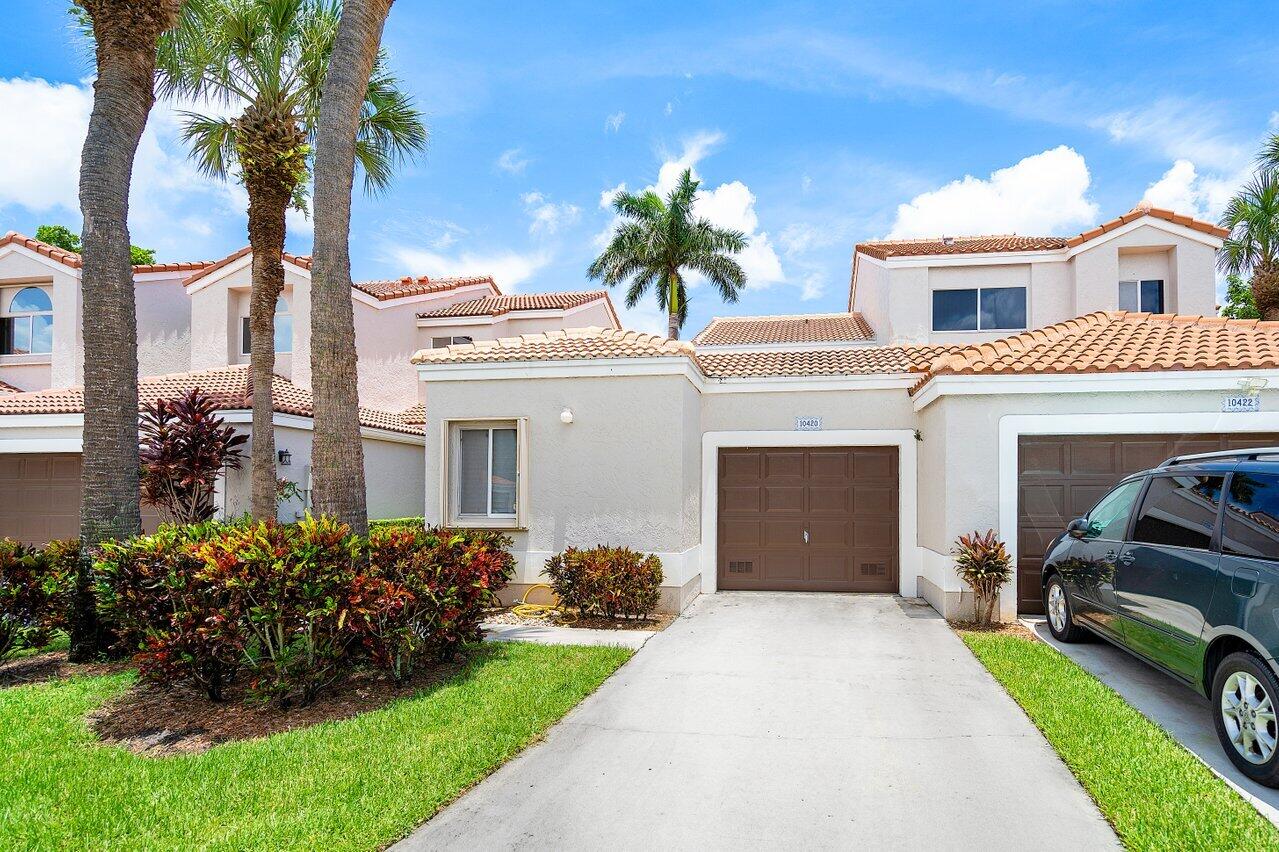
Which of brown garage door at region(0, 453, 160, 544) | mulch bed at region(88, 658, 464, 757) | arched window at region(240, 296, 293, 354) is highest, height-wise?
arched window at region(240, 296, 293, 354)

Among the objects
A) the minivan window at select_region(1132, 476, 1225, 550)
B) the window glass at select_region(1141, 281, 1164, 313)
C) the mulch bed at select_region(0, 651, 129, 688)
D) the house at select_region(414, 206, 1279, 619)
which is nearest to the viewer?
the minivan window at select_region(1132, 476, 1225, 550)

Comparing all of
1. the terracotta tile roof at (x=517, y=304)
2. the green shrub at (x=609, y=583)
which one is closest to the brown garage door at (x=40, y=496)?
the terracotta tile roof at (x=517, y=304)

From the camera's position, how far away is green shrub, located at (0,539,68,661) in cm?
712

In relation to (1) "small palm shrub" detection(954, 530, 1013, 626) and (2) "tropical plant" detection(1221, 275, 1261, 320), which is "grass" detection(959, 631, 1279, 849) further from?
(2) "tropical plant" detection(1221, 275, 1261, 320)

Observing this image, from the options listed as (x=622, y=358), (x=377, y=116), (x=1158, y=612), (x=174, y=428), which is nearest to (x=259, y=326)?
(x=174, y=428)

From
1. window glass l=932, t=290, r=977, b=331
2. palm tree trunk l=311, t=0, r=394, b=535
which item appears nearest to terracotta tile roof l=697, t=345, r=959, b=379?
window glass l=932, t=290, r=977, b=331

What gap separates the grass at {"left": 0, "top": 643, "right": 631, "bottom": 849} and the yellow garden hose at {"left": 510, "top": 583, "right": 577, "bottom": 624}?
11.1 ft

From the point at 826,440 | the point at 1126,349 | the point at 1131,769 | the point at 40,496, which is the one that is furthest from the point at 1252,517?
the point at 40,496

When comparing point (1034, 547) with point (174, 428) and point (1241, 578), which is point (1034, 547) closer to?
point (1241, 578)

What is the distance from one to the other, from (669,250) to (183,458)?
71.8 feet

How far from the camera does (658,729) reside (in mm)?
5629

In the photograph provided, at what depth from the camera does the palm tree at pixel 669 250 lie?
30609 mm

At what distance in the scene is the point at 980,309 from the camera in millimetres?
18875

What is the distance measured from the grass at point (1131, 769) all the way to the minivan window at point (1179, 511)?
145 centimetres
